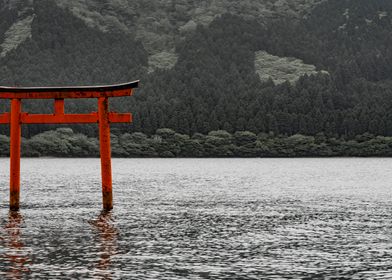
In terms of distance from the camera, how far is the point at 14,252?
2461cm

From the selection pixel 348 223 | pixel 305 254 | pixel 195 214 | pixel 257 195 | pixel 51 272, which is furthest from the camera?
pixel 257 195

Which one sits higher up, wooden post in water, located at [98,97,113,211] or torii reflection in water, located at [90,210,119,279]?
wooden post in water, located at [98,97,113,211]

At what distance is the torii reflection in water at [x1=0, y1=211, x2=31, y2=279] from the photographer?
21.2m

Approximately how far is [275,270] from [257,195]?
3454 centimetres

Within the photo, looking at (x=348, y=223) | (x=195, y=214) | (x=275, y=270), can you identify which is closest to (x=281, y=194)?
(x=195, y=214)

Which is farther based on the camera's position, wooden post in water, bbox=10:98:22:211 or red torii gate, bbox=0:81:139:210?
wooden post in water, bbox=10:98:22:211

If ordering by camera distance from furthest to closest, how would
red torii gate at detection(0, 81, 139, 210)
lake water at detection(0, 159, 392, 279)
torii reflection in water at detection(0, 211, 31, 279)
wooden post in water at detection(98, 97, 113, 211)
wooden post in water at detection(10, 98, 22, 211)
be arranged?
wooden post in water at detection(10, 98, 22, 211) → wooden post in water at detection(98, 97, 113, 211) → red torii gate at detection(0, 81, 139, 210) → lake water at detection(0, 159, 392, 279) → torii reflection in water at detection(0, 211, 31, 279)

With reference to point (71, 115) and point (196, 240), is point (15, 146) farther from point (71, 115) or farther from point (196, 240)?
point (196, 240)

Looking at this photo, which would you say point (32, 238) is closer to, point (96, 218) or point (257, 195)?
point (96, 218)

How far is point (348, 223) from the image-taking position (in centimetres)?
3422

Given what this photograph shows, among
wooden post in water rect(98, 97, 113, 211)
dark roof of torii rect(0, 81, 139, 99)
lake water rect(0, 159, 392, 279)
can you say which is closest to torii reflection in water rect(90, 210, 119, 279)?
lake water rect(0, 159, 392, 279)

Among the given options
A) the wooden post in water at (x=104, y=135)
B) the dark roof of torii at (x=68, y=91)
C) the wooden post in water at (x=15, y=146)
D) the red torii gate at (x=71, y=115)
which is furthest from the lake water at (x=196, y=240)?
the dark roof of torii at (x=68, y=91)

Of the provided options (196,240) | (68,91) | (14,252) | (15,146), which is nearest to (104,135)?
(68,91)

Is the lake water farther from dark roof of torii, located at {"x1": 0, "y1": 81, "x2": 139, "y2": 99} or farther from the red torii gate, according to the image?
dark roof of torii, located at {"x1": 0, "y1": 81, "x2": 139, "y2": 99}
